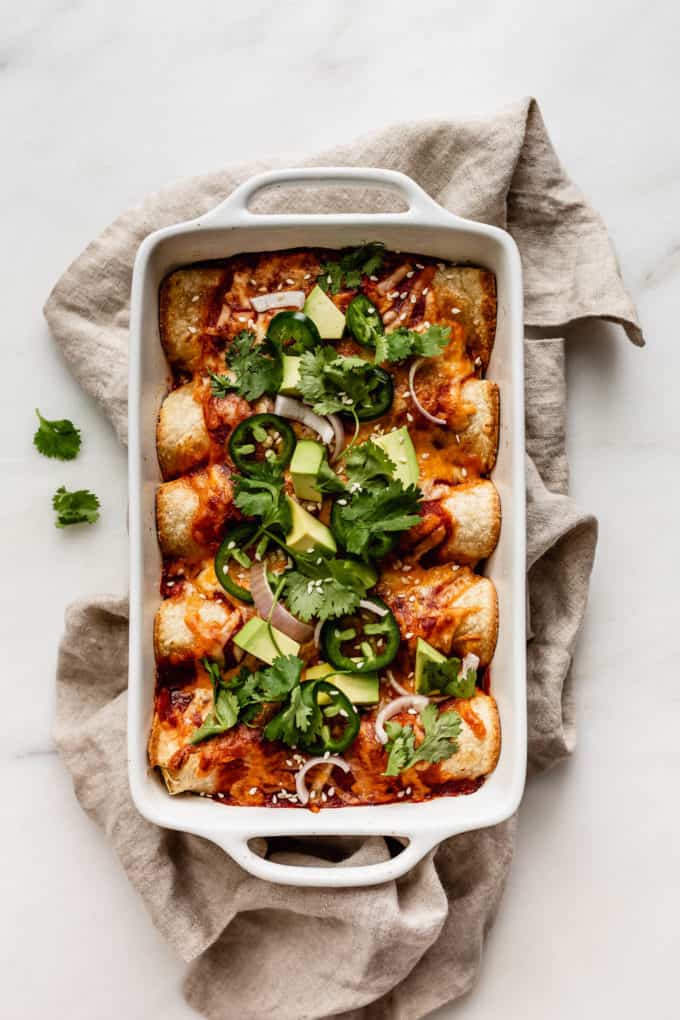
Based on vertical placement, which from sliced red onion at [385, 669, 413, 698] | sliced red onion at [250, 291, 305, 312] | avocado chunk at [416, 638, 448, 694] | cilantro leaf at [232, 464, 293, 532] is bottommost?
sliced red onion at [385, 669, 413, 698]

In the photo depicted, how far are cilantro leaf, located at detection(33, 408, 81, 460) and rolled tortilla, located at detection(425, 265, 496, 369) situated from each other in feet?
3.55

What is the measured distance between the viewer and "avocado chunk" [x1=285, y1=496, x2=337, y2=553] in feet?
8.64

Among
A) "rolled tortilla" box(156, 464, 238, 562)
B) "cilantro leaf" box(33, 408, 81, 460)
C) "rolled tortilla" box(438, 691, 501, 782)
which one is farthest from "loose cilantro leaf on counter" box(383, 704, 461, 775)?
"cilantro leaf" box(33, 408, 81, 460)

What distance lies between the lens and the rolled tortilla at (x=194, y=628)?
2.64 m

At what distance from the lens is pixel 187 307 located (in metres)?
2.74

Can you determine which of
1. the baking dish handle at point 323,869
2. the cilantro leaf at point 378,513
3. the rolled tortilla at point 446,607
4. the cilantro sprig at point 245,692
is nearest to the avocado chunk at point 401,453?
the cilantro leaf at point 378,513

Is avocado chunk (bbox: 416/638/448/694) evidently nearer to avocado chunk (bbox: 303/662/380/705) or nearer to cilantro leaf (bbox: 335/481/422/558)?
avocado chunk (bbox: 303/662/380/705)

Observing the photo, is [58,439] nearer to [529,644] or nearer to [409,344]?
[409,344]

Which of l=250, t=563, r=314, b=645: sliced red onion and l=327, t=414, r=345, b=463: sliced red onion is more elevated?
l=327, t=414, r=345, b=463: sliced red onion

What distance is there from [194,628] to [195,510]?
0.98 feet

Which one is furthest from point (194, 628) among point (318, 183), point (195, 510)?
point (318, 183)

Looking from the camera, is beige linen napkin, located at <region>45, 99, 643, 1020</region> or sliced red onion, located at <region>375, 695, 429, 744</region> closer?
sliced red onion, located at <region>375, 695, 429, 744</region>

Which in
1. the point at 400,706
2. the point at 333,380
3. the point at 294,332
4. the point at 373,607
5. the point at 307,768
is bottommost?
the point at 307,768

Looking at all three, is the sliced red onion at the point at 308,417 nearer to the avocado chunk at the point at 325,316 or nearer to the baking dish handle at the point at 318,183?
the avocado chunk at the point at 325,316
